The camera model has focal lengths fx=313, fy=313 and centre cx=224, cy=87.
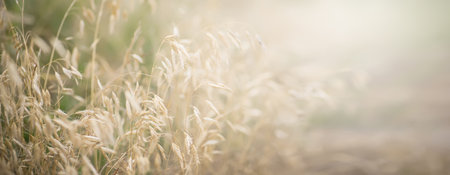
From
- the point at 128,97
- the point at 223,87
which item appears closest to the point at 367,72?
the point at 223,87

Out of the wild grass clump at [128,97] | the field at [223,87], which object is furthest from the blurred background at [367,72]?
the wild grass clump at [128,97]

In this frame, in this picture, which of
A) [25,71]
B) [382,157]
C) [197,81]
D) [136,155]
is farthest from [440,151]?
[25,71]

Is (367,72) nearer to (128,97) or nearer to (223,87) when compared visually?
(223,87)

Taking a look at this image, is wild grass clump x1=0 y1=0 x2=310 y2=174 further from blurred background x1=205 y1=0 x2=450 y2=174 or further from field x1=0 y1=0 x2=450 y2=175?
blurred background x1=205 y1=0 x2=450 y2=174

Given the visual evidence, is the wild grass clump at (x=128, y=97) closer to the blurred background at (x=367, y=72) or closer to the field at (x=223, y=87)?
the field at (x=223, y=87)

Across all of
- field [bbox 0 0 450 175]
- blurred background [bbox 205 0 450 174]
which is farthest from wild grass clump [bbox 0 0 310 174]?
blurred background [bbox 205 0 450 174]
